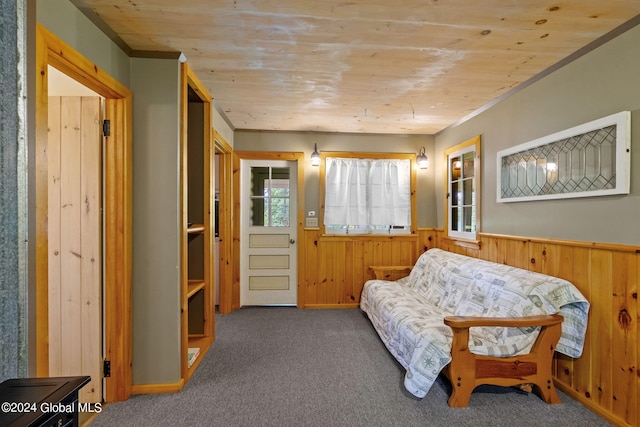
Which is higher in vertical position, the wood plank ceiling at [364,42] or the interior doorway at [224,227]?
the wood plank ceiling at [364,42]

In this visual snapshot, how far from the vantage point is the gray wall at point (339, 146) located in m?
3.99

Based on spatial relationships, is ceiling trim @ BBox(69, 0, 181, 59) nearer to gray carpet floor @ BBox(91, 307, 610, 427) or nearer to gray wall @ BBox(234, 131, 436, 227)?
gray wall @ BBox(234, 131, 436, 227)

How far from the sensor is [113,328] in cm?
194

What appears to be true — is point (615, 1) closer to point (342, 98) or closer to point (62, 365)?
point (342, 98)

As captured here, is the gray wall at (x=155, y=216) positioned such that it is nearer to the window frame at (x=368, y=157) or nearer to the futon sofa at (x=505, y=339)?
the futon sofa at (x=505, y=339)

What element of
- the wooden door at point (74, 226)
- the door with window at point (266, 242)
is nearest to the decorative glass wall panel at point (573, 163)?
the door with window at point (266, 242)

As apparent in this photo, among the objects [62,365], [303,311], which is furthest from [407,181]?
[62,365]

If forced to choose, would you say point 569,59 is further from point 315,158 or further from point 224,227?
point 224,227

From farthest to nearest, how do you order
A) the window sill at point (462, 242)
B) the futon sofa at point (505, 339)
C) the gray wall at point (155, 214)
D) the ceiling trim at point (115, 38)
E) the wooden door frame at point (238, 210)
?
the wooden door frame at point (238, 210) < the window sill at point (462, 242) < the gray wall at point (155, 214) < the futon sofa at point (505, 339) < the ceiling trim at point (115, 38)

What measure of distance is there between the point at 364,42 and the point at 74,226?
224cm

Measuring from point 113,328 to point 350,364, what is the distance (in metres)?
1.79

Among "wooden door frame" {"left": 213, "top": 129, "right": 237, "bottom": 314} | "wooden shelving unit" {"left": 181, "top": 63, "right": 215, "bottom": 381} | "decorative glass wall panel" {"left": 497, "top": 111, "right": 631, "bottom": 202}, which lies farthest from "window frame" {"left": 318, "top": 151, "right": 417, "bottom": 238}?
"wooden shelving unit" {"left": 181, "top": 63, "right": 215, "bottom": 381}

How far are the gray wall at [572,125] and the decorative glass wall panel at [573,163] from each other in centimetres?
5

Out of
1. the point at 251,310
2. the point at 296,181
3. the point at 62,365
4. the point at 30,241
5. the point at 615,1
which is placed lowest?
the point at 251,310
